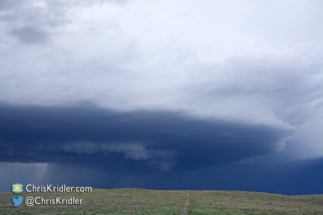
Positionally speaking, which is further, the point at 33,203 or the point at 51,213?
the point at 33,203

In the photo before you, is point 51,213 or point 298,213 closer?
point 51,213

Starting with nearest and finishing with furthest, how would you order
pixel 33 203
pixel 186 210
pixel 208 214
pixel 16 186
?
pixel 208 214, pixel 186 210, pixel 16 186, pixel 33 203

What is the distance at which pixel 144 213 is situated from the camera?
61.0 metres

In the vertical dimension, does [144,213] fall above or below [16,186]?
below

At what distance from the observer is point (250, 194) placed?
104000mm

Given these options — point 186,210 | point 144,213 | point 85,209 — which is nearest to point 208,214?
point 186,210

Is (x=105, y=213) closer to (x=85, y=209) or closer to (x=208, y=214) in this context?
(x=85, y=209)

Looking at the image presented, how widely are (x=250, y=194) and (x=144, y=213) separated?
170ft

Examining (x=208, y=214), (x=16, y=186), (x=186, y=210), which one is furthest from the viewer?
(x=16, y=186)

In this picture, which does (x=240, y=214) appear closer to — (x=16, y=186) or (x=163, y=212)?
(x=163, y=212)

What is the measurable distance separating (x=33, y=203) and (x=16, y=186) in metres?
7.56

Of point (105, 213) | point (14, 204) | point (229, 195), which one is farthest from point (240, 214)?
point (14, 204)

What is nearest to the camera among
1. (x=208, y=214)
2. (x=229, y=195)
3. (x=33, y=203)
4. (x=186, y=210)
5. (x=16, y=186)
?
(x=208, y=214)

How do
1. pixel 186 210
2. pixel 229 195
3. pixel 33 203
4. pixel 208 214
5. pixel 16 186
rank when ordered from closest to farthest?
pixel 208 214, pixel 186 210, pixel 16 186, pixel 33 203, pixel 229 195
